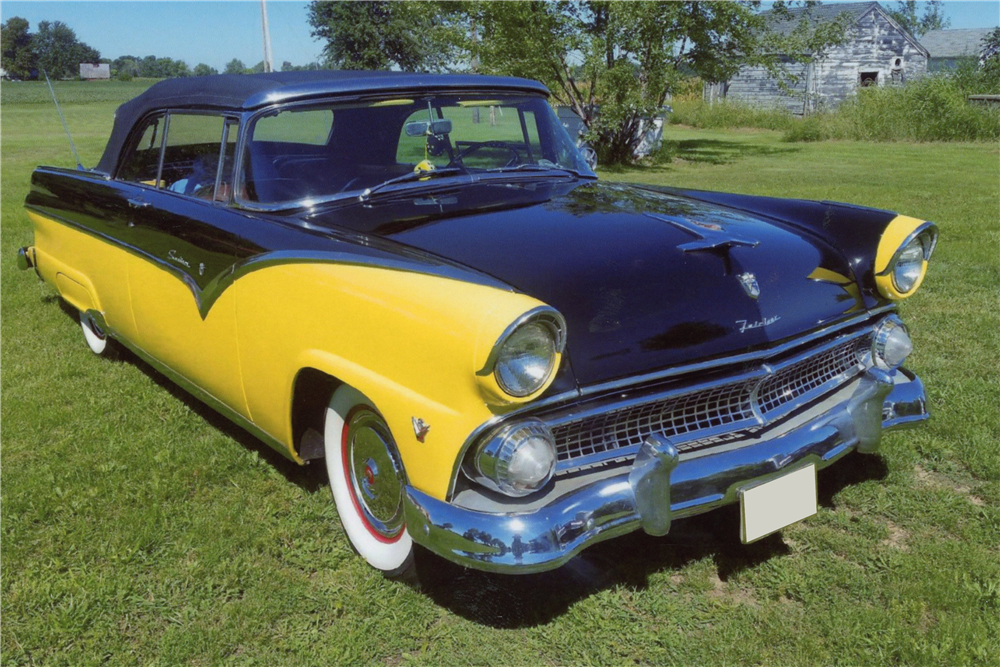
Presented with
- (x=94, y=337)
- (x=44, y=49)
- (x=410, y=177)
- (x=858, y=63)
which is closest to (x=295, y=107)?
(x=410, y=177)

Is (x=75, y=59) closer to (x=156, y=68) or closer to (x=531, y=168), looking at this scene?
(x=156, y=68)

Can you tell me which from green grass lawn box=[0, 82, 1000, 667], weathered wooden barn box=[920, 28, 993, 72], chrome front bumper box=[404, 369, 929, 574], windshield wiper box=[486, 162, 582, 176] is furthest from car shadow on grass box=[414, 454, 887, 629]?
weathered wooden barn box=[920, 28, 993, 72]

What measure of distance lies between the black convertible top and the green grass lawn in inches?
56.5

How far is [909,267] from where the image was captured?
10.1 ft

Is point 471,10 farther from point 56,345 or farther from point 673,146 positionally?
point 56,345

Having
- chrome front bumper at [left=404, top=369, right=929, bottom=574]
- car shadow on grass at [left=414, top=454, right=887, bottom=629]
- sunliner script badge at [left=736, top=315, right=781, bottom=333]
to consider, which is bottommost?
car shadow on grass at [left=414, top=454, right=887, bottom=629]

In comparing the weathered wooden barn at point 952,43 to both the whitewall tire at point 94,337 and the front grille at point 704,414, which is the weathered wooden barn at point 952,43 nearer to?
the whitewall tire at point 94,337

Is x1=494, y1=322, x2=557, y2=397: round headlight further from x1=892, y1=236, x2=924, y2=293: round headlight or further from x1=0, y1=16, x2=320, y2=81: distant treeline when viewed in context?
x1=0, y1=16, x2=320, y2=81: distant treeline

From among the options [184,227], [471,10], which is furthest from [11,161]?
[184,227]

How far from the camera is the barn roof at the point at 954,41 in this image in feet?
170

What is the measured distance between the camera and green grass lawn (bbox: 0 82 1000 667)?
242 centimetres

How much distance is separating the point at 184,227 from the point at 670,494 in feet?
7.10

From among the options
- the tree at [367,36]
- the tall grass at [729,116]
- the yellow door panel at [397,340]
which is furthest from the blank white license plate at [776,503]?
the tree at [367,36]

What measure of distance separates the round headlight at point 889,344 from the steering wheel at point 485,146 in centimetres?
159
